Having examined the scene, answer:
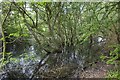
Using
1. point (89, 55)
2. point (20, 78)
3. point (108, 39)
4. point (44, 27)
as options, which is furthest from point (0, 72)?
point (108, 39)

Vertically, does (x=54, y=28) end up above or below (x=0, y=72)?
above

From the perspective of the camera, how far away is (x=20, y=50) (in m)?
1.79

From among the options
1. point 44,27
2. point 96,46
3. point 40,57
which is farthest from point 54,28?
point 96,46

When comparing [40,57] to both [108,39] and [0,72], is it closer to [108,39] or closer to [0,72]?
[0,72]

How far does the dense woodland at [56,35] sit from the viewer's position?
1680 mm

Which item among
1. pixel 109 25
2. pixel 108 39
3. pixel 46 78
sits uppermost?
pixel 109 25

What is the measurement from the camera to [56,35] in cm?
197

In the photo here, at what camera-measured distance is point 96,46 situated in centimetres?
183

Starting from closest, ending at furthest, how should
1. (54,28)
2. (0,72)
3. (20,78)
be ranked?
(0,72) → (20,78) → (54,28)

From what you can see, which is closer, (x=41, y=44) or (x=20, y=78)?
(x=20, y=78)

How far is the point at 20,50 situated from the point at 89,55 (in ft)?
1.94

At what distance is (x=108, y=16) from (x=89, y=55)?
377mm

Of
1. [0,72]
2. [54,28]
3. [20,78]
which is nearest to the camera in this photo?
[0,72]

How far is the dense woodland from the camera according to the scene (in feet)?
5.51
